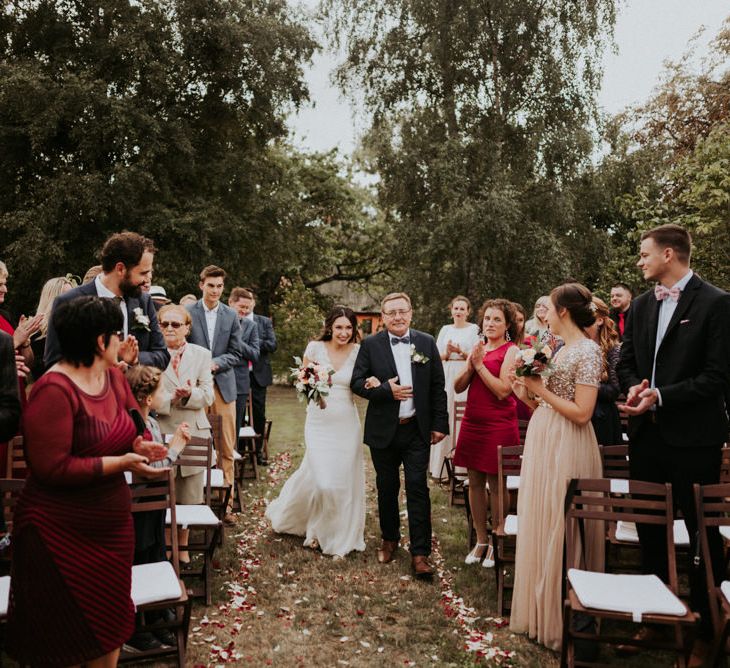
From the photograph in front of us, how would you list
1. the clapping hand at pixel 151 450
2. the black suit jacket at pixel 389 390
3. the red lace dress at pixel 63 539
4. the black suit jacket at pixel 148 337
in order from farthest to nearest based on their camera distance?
the black suit jacket at pixel 389 390, the black suit jacket at pixel 148 337, the clapping hand at pixel 151 450, the red lace dress at pixel 63 539

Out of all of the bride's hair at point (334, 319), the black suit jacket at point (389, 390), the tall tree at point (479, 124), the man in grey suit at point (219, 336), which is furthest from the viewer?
the tall tree at point (479, 124)

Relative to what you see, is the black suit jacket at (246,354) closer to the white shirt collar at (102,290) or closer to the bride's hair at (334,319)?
the bride's hair at (334,319)

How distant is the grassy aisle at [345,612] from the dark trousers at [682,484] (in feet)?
1.83

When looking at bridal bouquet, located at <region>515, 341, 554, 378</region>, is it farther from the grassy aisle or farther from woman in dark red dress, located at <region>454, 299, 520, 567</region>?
the grassy aisle

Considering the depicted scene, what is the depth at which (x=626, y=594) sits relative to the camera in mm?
3596

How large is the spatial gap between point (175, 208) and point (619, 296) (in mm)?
13441

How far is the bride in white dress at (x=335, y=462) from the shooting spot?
6.31 metres

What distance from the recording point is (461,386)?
6070 millimetres

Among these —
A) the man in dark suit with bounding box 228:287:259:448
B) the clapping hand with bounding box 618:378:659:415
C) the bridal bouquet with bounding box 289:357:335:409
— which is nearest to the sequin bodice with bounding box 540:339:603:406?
the clapping hand with bounding box 618:378:659:415

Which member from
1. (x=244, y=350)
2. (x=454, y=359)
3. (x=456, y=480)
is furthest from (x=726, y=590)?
(x=244, y=350)

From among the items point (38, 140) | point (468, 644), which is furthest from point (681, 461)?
point (38, 140)

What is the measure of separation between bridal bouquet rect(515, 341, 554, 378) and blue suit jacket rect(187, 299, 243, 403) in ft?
12.9

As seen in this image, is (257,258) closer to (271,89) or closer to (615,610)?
(271,89)

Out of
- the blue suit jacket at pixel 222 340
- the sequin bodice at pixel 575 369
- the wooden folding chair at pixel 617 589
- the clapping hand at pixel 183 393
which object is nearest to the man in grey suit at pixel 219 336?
the blue suit jacket at pixel 222 340
